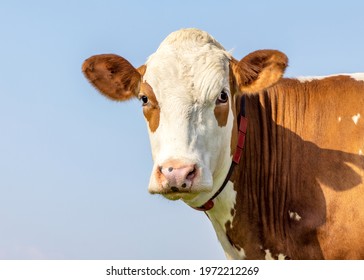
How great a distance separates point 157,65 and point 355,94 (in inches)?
102

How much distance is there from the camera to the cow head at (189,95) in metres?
6.95

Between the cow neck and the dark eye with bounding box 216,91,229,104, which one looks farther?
the cow neck

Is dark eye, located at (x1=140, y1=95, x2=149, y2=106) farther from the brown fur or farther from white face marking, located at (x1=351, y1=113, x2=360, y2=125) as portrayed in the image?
white face marking, located at (x1=351, y1=113, x2=360, y2=125)

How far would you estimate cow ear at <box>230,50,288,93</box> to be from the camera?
7.88 metres

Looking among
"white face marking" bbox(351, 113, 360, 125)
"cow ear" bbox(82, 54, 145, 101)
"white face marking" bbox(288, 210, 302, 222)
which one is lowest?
"white face marking" bbox(288, 210, 302, 222)

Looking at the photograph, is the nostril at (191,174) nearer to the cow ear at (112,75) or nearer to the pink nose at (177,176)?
the pink nose at (177,176)

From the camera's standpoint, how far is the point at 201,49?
307 inches

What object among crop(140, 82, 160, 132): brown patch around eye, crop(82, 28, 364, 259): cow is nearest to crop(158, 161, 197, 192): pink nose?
crop(82, 28, 364, 259): cow

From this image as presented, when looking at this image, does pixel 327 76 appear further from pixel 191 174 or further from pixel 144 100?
pixel 191 174

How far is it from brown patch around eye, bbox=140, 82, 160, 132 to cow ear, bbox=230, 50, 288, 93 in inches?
43.1

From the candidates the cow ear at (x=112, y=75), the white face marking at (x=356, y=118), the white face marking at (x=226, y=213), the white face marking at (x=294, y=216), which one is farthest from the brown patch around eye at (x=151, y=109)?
the white face marking at (x=356, y=118)

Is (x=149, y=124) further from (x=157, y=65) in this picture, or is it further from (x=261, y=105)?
(x=261, y=105)

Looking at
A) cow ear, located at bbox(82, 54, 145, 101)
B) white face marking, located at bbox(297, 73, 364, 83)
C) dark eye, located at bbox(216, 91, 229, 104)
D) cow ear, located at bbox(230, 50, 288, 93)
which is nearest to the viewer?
dark eye, located at bbox(216, 91, 229, 104)
